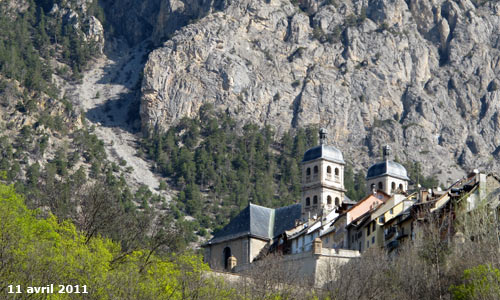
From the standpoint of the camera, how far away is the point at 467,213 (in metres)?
80.7

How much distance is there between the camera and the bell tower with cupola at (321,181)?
12425 cm

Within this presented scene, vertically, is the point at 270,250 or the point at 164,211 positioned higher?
the point at 164,211

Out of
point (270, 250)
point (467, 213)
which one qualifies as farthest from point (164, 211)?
point (467, 213)

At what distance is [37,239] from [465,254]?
2901 cm

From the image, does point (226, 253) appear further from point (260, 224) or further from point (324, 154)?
point (324, 154)

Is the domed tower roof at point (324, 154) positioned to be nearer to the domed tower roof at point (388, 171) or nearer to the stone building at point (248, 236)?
the domed tower roof at point (388, 171)

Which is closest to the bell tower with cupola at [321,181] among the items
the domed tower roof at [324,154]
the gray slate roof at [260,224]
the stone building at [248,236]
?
the domed tower roof at [324,154]

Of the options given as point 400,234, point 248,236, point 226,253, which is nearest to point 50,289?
point 400,234

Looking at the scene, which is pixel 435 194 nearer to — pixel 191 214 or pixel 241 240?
pixel 241 240

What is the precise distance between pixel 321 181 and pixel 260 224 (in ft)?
33.5

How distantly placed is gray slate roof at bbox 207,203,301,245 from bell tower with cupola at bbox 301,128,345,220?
1874 mm

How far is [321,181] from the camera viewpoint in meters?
126

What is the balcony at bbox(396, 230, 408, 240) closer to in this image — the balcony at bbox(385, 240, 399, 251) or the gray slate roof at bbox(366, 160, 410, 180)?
the balcony at bbox(385, 240, 399, 251)

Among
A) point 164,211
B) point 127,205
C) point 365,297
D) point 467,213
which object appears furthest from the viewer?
point 164,211
